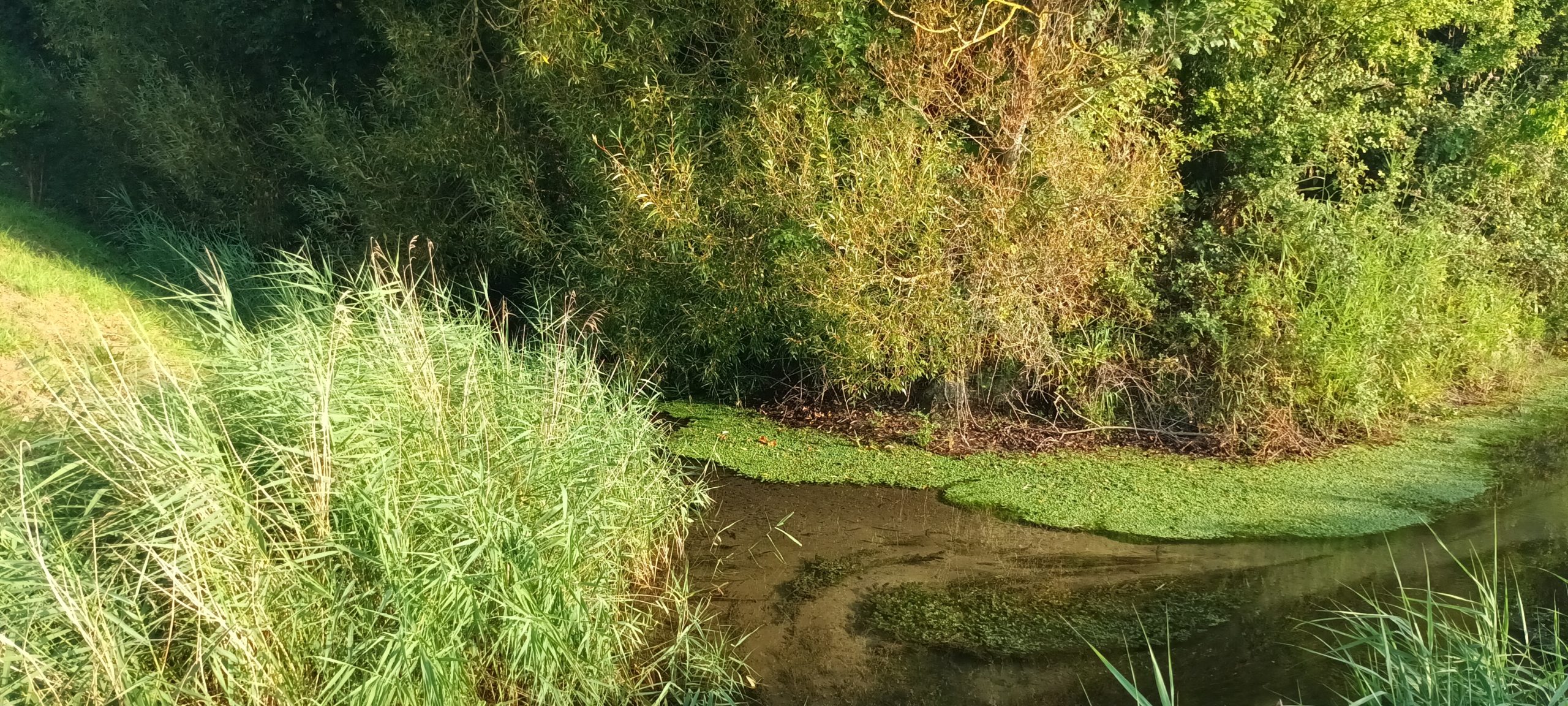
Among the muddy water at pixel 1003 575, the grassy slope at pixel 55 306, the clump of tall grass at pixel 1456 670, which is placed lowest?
the grassy slope at pixel 55 306

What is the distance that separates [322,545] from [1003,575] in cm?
365

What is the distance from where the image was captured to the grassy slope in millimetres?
6652

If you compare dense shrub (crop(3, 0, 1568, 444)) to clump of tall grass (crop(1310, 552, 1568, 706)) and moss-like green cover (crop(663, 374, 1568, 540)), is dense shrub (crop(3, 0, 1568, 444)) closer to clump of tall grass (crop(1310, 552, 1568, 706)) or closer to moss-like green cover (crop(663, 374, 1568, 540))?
moss-like green cover (crop(663, 374, 1568, 540))

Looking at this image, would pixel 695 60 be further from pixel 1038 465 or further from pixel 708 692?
pixel 708 692

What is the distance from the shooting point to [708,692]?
4.44 m

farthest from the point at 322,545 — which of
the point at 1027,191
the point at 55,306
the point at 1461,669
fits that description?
the point at 55,306

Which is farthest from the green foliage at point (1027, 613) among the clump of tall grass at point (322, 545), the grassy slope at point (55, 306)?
the grassy slope at point (55, 306)

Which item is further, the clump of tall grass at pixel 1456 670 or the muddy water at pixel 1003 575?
the muddy water at pixel 1003 575

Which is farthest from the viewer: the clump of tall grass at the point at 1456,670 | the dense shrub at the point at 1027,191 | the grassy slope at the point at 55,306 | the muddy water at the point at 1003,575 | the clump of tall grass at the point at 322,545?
the dense shrub at the point at 1027,191

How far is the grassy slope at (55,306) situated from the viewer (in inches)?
262

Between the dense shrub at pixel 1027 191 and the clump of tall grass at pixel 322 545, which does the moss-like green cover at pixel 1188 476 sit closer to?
the dense shrub at pixel 1027 191

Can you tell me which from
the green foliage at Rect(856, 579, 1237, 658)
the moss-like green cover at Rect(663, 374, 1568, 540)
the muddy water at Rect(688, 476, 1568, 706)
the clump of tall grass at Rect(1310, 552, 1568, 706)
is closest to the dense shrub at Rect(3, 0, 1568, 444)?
the moss-like green cover at Rect(663, 374, 1568, 540)

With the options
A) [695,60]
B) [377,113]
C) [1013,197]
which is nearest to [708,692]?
[1013,197]

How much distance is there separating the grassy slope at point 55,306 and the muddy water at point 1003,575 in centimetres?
363
